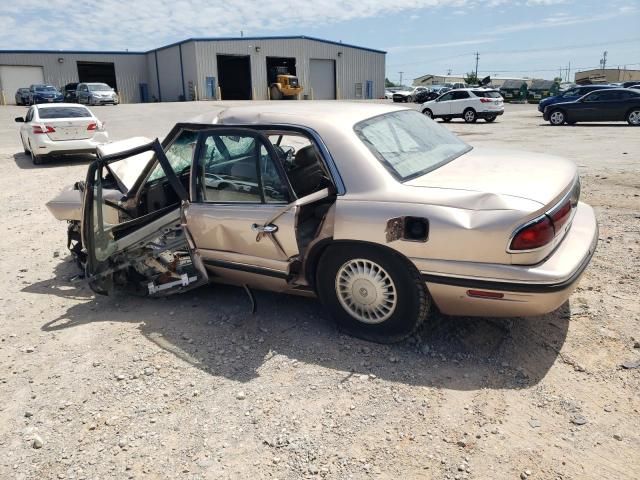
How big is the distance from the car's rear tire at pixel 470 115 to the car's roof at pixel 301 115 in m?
21.5

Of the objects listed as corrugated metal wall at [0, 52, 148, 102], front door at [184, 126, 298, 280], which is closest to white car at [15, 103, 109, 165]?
front door at [184, 126, 298, 280]

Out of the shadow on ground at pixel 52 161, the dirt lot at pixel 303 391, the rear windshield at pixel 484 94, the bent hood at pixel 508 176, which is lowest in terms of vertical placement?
the dirt lot at pixel 303 391

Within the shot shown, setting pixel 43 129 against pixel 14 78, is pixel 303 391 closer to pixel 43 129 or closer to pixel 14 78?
pixel 43 129

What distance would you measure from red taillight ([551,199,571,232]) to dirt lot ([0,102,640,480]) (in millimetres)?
833

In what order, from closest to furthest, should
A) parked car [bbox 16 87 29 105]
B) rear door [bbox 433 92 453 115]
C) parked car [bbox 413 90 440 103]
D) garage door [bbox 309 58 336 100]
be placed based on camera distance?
rear door [bbox 433 92 453 115]
parked car [bbox 16 87 29 105]
parked car [bbox 413 90 440 103]
garage door [bbox 309 58 336 100]

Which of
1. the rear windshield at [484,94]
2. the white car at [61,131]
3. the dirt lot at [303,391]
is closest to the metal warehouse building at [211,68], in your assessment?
the rear windshield at [484,94]

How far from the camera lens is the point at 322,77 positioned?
4659 centimetres

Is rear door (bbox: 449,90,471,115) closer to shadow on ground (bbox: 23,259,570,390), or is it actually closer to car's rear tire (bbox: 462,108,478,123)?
car's rear tire (bbox: 462,108,478,123)

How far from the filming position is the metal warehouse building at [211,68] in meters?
42.2

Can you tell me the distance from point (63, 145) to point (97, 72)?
42.1 m

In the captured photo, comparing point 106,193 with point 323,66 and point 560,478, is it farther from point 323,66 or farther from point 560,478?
point 323,66

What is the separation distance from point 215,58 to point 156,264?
41.0 meters

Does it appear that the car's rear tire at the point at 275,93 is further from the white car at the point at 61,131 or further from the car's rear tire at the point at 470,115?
the white car at the point at 61,131

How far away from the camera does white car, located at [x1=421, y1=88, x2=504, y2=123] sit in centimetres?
2411
